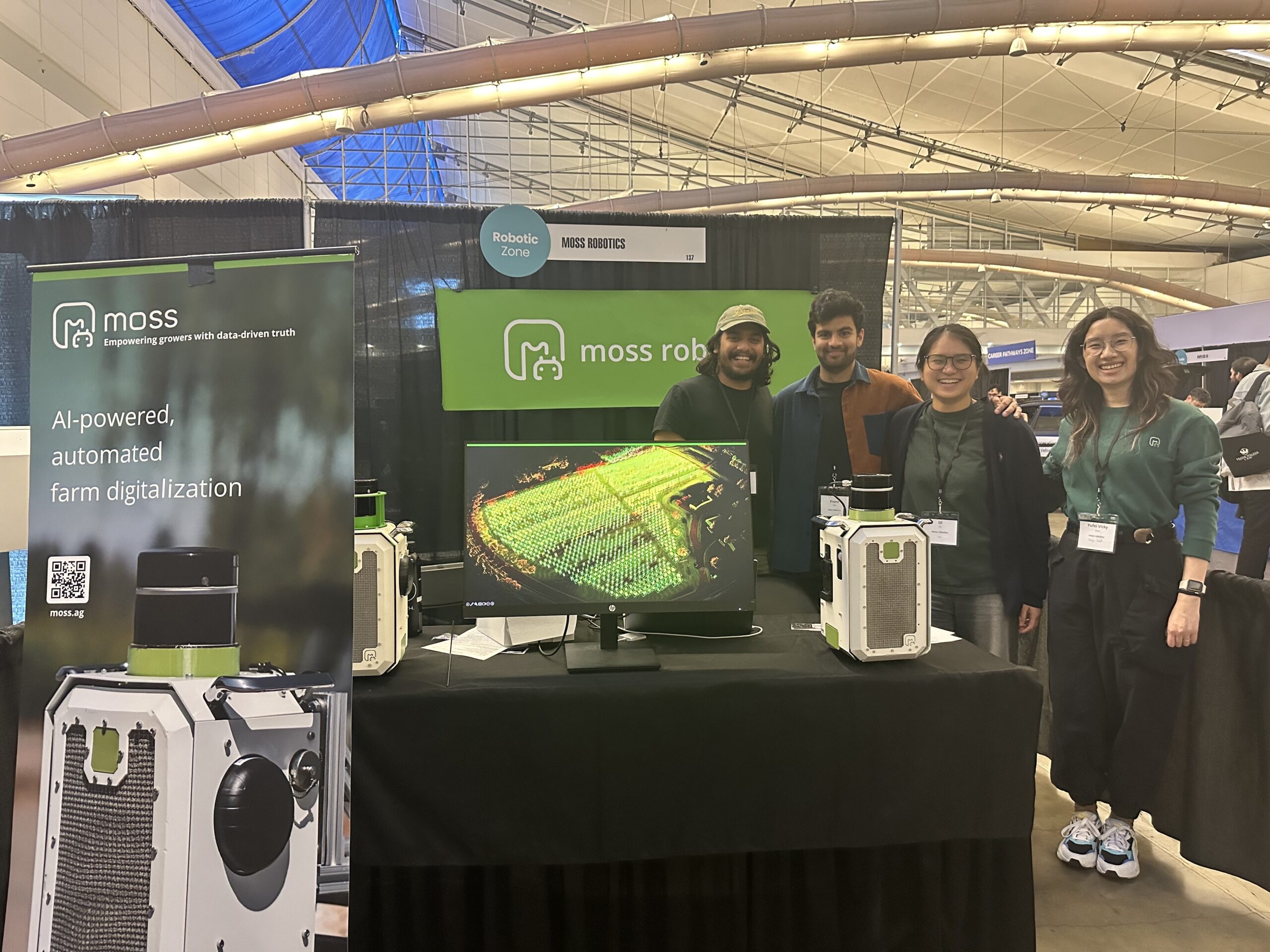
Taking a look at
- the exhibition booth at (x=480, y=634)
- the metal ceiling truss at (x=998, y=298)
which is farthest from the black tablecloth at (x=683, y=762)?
the metal ceiling truss at (x=998, y=298)

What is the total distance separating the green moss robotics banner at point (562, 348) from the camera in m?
2.90

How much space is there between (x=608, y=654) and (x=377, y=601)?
55 centimetres

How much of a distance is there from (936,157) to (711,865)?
478 inches

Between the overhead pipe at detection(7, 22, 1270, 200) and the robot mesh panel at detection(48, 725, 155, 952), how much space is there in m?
6.07

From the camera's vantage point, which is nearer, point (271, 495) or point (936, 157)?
point (271, 495)

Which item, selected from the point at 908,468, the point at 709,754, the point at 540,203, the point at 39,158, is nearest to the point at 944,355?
the point at 908,468

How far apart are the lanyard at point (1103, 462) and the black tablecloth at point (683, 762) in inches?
32.7

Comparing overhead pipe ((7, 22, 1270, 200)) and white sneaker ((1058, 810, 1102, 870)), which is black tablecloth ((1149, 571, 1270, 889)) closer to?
white sneaker ((1058, 810, 1102, 870))

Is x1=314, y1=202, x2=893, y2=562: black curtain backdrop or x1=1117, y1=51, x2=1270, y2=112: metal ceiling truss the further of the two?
x1=1117, y1=51, x2=1270, y2=112: metal ceiling truss

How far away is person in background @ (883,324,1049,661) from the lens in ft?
7.77

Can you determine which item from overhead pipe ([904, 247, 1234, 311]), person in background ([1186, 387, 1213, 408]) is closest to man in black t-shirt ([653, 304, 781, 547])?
person in background ([1186, 387, 1213, 408])

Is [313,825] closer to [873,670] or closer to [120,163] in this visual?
[873,670]

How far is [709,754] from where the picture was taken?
5.52 ft

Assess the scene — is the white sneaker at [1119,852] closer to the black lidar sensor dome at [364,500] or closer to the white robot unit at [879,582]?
the white robot unit at [879,582]
